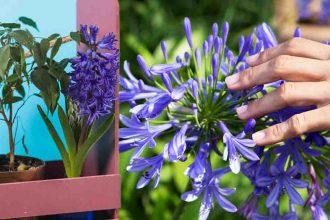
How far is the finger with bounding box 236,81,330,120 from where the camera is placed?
0.85 m

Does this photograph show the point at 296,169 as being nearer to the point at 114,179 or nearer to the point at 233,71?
the point at 233,71

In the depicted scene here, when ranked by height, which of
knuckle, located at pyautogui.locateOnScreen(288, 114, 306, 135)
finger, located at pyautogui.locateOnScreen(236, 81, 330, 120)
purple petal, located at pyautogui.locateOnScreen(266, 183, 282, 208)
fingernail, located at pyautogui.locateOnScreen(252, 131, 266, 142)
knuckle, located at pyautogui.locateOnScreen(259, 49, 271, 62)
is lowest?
purple petal, located at pyautogui.locateOnScreen(266, 183, 282, 208)

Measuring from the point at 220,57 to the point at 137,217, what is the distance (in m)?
0.92

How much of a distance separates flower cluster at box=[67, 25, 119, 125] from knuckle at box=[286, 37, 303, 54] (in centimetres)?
29

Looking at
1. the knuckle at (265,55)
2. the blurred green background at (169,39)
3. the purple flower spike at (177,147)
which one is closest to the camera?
the purple flower spike at (177,147)

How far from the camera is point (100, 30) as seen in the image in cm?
77

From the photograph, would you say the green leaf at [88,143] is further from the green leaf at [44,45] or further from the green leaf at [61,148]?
the green leaf at [44,45]

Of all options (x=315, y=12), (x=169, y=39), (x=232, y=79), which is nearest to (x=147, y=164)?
(x=232, y=79)

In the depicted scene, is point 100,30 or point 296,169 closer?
point 100,30

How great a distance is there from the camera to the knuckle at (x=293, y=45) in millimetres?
916

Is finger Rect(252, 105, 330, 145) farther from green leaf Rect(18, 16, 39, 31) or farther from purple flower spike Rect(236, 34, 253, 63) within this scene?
green leaf Rect(18, 16, 39, 31)

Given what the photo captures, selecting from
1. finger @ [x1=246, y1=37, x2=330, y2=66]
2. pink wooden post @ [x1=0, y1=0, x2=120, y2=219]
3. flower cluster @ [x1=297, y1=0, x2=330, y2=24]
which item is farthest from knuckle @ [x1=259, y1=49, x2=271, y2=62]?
flower cluster @ [x1=297, y1=0, x2=330, y2=24]

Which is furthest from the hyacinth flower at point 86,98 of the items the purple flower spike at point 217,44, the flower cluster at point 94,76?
the purple flower spike at point 217,44

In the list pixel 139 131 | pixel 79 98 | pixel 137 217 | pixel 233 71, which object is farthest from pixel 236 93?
pixel 137 217
